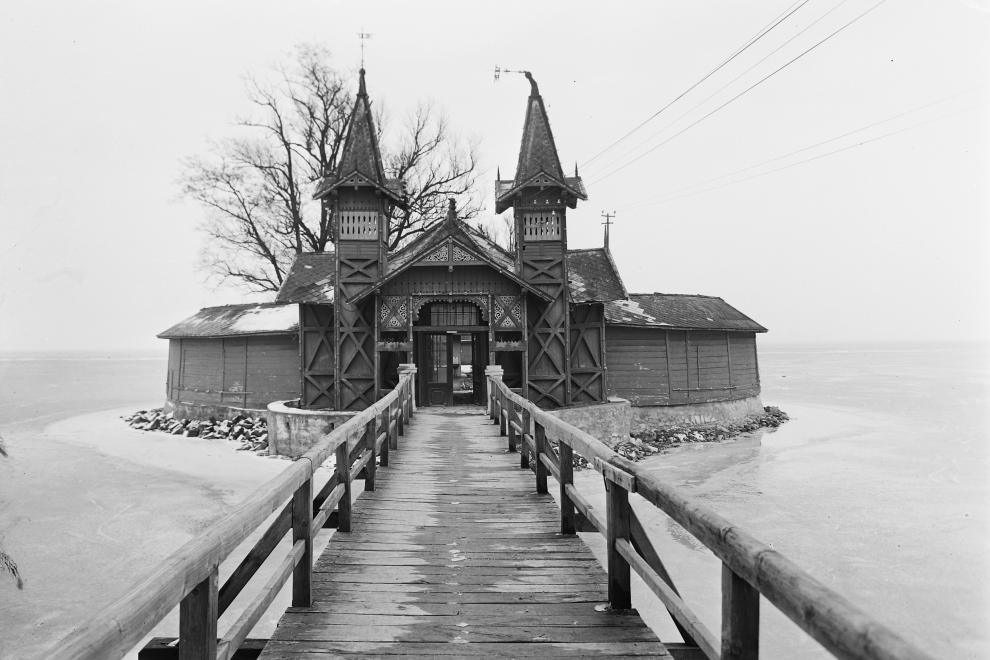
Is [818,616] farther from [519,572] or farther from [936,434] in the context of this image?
[936,434]

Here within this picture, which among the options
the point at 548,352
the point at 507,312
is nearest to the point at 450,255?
the point at 507,312

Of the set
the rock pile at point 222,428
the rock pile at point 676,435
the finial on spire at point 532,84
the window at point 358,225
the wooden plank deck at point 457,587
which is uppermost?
the finial on spire at point 532,84

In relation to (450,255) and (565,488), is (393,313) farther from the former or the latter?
(565,488)

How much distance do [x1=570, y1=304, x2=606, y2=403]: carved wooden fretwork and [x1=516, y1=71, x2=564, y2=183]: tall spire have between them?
4.95 m

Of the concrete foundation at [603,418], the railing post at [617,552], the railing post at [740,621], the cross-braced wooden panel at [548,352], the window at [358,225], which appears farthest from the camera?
the cross-braced wooden panel at [548,352]

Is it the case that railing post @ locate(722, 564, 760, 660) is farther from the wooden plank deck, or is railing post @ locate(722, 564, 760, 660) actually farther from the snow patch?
the snow patch

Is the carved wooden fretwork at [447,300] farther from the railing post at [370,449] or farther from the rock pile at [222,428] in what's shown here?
the railing post at [370,449]

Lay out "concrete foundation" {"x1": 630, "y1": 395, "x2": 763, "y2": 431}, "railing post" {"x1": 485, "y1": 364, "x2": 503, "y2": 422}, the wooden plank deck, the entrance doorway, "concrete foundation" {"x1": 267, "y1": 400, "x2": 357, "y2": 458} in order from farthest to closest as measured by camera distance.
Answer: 1. "concrete foundation" {"x1": 630, "y1": 395, "x2": 763, "y2": 431}
2. the entrance doorway
3. "concrete foundation" {"x1": 267, "y1": 400, "x2": 357, "y2": 458}
4. "railing post" {"x1": 485, "y1": 364, "x2": 503, "y2": 422}
5. the wooden plank deck

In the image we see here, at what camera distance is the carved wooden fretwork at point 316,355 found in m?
19.6

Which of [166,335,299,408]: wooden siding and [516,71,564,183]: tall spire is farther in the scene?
[166,335,299,408]: wooden siding

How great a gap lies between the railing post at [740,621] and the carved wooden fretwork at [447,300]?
15408mm

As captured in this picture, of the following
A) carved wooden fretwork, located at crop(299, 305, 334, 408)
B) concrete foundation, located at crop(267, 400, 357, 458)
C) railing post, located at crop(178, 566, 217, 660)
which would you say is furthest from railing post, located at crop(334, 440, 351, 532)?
carved wooden fretwork, located at crop(299, 305, 334, 408)

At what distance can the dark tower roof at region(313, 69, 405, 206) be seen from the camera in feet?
59.9

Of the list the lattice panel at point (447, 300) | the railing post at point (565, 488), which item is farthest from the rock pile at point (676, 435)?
the railing post at point (565, 488)
